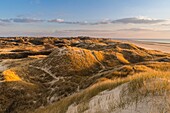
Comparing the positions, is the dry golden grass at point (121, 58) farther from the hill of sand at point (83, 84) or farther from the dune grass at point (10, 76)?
the dune grass at point (10, 76)

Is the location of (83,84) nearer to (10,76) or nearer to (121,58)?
(10,76)

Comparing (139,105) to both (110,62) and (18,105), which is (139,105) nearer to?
(18,105)

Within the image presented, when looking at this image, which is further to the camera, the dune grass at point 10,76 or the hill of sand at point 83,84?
the dune grass at point 10,76

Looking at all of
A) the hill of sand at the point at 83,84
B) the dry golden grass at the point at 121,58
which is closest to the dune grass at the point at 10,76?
the hill of sand at the point at 83,84

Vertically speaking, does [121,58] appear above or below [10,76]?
above

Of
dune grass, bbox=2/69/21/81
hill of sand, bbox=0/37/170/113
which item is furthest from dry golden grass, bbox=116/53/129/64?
dune grass, bbox=2/69/21/81

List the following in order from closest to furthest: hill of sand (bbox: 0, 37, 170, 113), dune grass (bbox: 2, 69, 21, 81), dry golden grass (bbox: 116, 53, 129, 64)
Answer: hill of sand (bbox: 0, 37, 170, 113)
dune grass (bbox: 2, 69, 21, 81)
dry golden grass (bbox: 116, 53, 129, 64)

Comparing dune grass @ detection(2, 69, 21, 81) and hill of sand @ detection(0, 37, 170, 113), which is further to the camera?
dune grass @ detection(2, 69, 21, 81)

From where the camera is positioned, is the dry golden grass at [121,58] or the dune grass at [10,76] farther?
the dry golden grass at [121,58]

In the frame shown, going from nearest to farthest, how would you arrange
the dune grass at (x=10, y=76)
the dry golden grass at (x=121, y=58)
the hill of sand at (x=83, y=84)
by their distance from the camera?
the hill of sand at (x=83, y=84) → the dune grass at (x=10, y=76) → the dry golden grass at (x=121, y=58)

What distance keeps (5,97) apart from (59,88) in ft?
25.0

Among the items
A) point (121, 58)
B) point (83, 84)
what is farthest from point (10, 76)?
point (121, 58)

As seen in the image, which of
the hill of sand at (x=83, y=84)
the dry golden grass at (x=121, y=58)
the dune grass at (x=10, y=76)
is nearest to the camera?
the hill of sand at (x=83, y=84)

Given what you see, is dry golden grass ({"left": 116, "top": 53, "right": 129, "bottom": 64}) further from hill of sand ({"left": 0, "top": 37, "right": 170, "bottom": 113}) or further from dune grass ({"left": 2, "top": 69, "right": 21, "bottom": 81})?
dune grass ({"left": 2, "top": 69, "right": 21, "bottom": 81})
